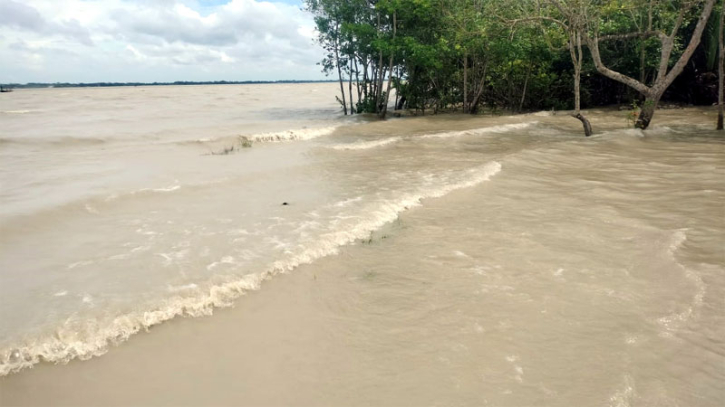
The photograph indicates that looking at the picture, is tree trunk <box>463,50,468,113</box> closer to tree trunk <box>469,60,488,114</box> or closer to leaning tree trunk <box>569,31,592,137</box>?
tree trunk <box>469,60,488,114</box>

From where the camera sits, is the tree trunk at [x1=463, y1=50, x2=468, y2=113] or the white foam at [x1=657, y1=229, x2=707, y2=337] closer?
the white foam at [x1=657, y1=229, x2=707, y2=337]

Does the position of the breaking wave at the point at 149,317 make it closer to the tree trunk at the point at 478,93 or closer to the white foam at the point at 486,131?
the white foam at the point at 486,131

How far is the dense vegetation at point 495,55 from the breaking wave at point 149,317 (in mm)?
11722

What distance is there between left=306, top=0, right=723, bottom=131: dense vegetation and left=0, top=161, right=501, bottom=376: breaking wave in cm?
1172

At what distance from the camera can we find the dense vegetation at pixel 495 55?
59.2ft

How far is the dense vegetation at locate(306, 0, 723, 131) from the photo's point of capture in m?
18.0

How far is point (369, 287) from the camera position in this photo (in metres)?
4.48

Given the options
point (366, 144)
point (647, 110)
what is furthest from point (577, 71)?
point (366, 144)

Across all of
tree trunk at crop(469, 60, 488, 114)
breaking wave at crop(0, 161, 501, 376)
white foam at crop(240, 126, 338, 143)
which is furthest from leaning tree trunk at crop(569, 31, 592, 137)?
breaking wave at crop(0, 161, 501, 376)

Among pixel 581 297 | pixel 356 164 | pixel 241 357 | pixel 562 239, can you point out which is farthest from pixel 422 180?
pixel 241 357

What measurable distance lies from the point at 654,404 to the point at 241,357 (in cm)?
267

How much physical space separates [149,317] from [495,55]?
2079cm

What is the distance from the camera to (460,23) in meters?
18.7

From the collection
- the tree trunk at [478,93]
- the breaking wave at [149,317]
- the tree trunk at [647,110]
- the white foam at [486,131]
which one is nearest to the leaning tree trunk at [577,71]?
the tree trunk at [647,110]
